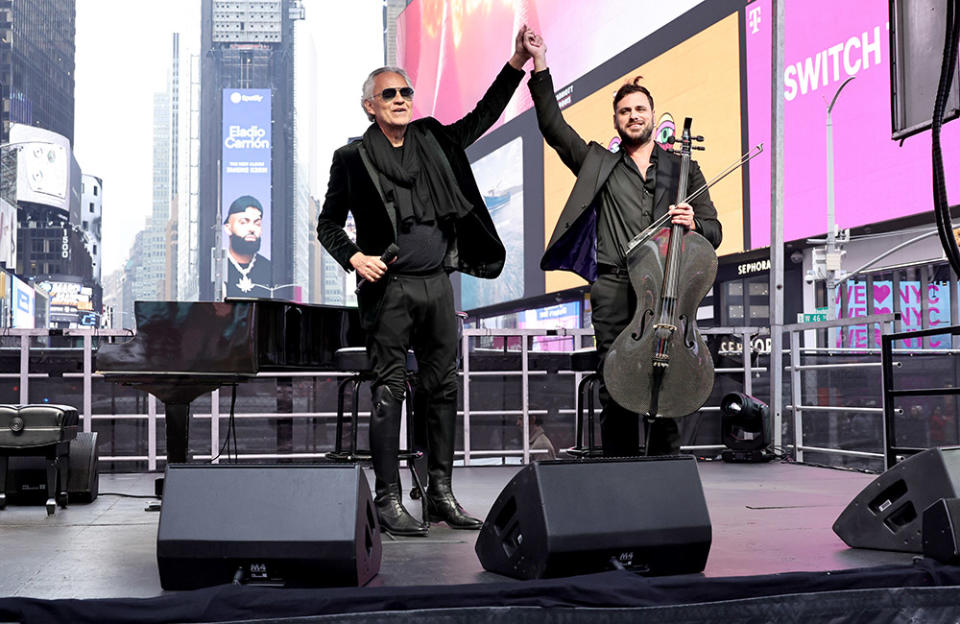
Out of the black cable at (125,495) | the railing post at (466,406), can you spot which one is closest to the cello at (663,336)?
the black cable at (125,495)

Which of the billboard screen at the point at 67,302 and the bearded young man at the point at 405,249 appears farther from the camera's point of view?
the billboard screen at the point at 67,302

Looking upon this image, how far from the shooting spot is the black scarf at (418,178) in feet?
11.4

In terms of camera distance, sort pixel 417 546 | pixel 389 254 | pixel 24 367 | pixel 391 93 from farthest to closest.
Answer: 1. pixel 24 367
2. pixel 391 93
3. pixel 389 254
4. pixel 417 546

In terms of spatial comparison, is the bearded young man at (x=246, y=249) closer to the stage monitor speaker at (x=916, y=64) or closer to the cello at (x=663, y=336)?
the cello at (x=663, y=336)

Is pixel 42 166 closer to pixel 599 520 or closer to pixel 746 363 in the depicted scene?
pixel 746 363

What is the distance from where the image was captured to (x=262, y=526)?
2.42 metres

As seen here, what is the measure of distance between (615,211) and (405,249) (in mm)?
775

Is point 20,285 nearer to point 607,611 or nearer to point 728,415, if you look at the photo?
point 728,415

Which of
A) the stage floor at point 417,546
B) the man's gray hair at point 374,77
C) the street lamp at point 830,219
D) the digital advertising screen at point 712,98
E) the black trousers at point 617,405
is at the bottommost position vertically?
the stage floor at point 417,546

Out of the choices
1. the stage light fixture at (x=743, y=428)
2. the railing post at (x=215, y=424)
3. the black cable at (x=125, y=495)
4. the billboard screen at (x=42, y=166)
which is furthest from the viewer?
the billboard screen at (x=42, y=166)

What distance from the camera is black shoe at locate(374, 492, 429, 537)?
3.30 m

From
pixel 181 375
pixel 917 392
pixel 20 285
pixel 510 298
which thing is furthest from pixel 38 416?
pixel 20 285

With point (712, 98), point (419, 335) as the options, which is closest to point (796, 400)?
point (419, 335)

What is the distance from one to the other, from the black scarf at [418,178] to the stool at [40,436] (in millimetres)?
2249
